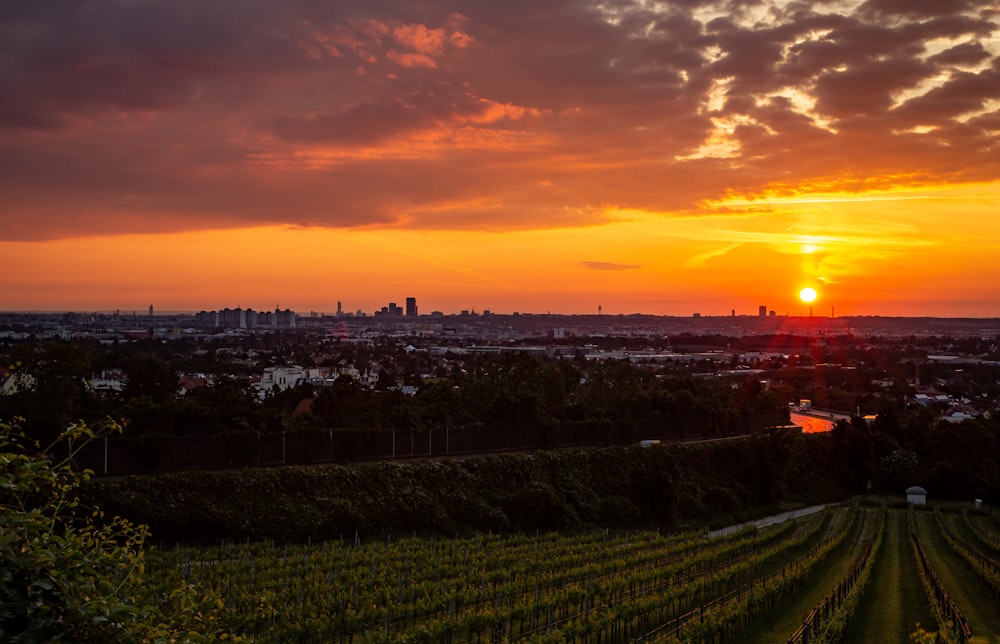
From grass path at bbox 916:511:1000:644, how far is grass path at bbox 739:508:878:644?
8.04 ft

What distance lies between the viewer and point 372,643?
46.4 ft

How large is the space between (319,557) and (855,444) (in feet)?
122

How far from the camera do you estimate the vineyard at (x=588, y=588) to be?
16.6 metres

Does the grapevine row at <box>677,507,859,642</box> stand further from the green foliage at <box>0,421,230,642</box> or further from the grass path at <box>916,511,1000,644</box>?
the green foliage at <box>0,421,230,642</box>

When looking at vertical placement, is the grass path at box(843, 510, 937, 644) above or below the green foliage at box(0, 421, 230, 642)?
below

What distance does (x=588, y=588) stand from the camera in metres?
20.3

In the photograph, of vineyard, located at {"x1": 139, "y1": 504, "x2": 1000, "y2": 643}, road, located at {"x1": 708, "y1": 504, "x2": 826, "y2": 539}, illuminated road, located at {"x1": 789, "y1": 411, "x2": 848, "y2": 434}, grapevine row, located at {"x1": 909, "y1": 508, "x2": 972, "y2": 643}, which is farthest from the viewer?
illuminated road, located at {"x1": 789, "y1": 411, "x2": 848, "y2": 434}

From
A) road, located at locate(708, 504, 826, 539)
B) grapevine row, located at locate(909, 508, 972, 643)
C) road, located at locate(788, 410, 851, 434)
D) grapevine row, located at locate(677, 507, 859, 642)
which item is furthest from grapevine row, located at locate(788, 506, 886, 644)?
road, located at locate(788, 410, 851, 434)

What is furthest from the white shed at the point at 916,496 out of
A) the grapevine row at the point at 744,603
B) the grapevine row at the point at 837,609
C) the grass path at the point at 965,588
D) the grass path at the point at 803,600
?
the grapevine row at the point at 744,603

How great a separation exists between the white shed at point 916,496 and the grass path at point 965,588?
1041 cm

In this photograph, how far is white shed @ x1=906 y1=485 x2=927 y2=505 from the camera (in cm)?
4472

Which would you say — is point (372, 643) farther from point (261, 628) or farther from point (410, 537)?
point (410, 537)

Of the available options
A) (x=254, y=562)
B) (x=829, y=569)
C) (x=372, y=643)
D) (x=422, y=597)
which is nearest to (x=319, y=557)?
(x=254, y=562)

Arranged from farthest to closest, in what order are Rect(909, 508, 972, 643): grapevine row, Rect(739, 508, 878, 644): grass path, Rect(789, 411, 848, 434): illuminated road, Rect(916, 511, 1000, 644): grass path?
Rect(789, 411, 848, 434): illuminated road < Rect(916, 511, 1000, 644): grass path < Rect(739, 508, 878, 644): grass path < Rect(909, 508, 972, 643): grapevine row
